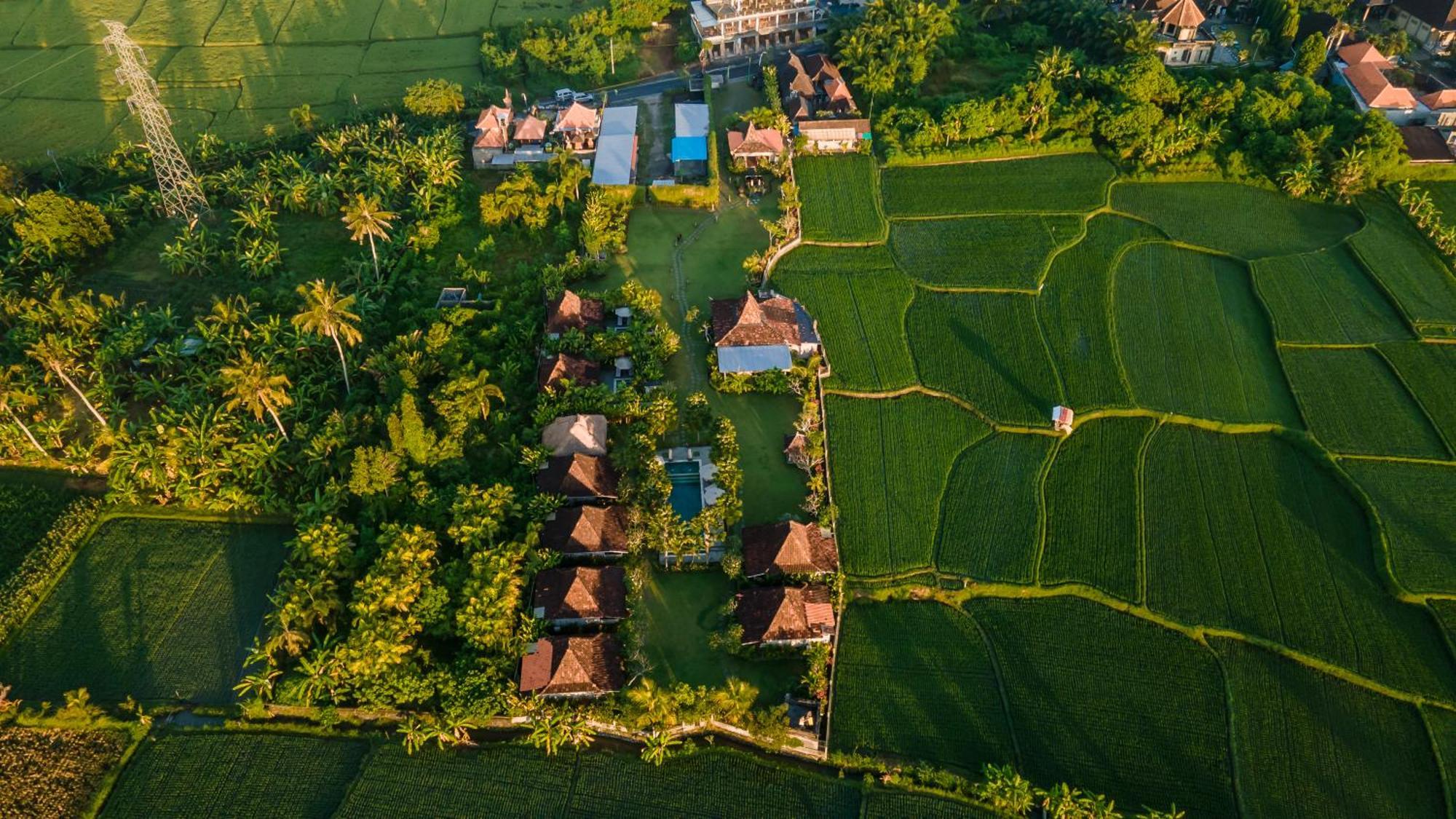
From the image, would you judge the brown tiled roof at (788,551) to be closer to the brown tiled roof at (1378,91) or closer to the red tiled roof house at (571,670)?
the red tiled roof house at (571,670)

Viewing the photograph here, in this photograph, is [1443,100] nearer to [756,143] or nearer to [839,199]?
[839,199]

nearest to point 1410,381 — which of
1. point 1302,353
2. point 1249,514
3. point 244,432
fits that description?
point 1302,353

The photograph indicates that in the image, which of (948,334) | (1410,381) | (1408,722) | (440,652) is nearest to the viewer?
(1408,722)

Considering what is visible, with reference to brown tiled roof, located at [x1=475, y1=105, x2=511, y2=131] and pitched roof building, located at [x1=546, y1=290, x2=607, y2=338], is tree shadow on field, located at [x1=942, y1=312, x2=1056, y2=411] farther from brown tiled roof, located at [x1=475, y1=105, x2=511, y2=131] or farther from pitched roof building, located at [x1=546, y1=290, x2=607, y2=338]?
brown tiled roof, located at [x1=475, y1=105, x2=511, y2=131]

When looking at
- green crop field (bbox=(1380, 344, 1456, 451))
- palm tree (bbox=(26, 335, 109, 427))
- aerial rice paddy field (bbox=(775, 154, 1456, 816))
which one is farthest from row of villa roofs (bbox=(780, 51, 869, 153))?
palm tree (bbox=(26, 335, 109, 427))

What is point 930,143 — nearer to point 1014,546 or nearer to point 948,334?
point 948,334

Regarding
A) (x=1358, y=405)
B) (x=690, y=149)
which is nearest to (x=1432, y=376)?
(x=1358, y=405)

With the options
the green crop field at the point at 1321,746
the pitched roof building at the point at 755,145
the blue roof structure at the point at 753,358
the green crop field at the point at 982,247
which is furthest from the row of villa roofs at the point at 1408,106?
the blue roof structure at the point at 753,358
